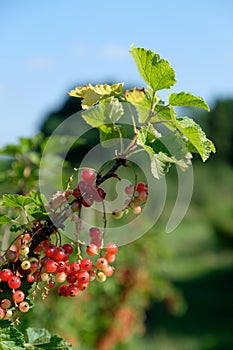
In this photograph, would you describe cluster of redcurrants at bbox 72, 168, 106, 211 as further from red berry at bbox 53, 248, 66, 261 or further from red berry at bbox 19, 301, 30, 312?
red berry at bbox 19, 301, 30, 312

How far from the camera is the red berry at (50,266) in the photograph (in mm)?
997

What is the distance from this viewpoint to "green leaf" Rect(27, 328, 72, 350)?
114 cm

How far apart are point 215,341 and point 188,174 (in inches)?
298

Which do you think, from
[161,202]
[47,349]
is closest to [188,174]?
[161,202]

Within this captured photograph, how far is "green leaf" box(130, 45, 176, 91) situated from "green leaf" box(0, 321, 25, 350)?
1.76ft

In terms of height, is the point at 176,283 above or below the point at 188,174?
below

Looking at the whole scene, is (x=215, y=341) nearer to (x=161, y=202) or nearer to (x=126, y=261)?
(x=126, y=261)

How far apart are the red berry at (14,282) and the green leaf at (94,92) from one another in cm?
36

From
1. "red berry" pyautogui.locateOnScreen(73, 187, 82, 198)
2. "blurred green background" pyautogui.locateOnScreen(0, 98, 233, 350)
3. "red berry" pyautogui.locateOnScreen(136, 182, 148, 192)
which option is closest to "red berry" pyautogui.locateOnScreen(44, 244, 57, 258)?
"red berry" pyautogui.locateOnScreen(73, 187, 82, 198)

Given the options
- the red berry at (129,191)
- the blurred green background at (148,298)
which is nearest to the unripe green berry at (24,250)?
the red berry at (129,191)

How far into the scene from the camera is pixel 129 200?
113cm

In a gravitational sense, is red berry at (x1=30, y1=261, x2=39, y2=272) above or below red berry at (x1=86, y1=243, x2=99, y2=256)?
above

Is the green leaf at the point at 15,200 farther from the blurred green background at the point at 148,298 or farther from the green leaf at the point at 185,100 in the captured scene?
the blurred green background at the point at 148,298

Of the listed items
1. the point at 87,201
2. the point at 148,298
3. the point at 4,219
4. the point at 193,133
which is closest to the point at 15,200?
the point at 4,219
